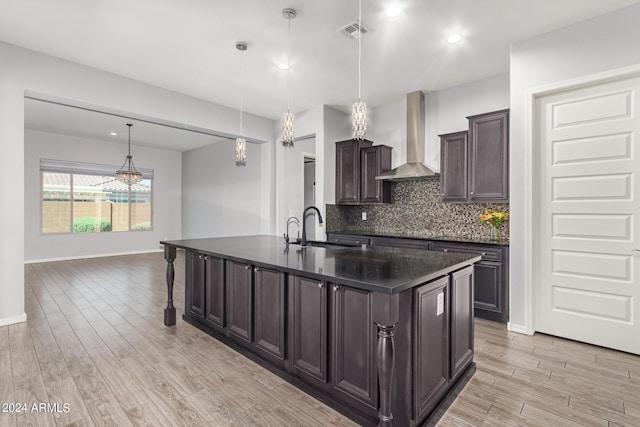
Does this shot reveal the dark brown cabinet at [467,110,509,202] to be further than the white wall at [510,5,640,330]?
Yes

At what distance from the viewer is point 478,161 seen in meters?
3.84

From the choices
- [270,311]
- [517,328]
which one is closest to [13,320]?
[270,311]

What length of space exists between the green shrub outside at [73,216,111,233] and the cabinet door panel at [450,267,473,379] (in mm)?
8990

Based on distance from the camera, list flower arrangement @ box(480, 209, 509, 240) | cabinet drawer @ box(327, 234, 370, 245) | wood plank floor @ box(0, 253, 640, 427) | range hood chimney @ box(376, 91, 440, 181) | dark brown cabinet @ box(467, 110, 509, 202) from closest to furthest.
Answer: wood plank floor @ box(0, 253, 640, 427)
dark brown cabinet @ box(467, 110, 509, 202)
flower arrangement @ box(480, 209, 509, 240)
range hood chimney @ box(376, 91, 440, 181)
cabinet drawer @ box(327, 234, 370, 245)

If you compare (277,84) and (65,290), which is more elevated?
(277,84)

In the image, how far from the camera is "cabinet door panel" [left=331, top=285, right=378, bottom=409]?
1.79 meters

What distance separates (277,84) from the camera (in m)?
4.41

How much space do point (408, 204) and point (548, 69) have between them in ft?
8.07

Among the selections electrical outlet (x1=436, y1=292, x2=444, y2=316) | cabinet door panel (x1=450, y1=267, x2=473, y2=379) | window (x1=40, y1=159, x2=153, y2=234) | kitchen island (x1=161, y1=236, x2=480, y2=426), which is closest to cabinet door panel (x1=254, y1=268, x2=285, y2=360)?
kitchen island (x1=161, y1=236, x2=480, y2=426)

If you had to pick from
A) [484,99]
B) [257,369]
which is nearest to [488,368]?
[257,369]

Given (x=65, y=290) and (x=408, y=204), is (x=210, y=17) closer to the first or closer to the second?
(x=408, y=204)

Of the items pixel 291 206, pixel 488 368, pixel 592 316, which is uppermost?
pixel 291 206

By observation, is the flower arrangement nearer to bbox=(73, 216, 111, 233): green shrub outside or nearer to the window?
the window

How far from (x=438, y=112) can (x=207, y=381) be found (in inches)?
174
